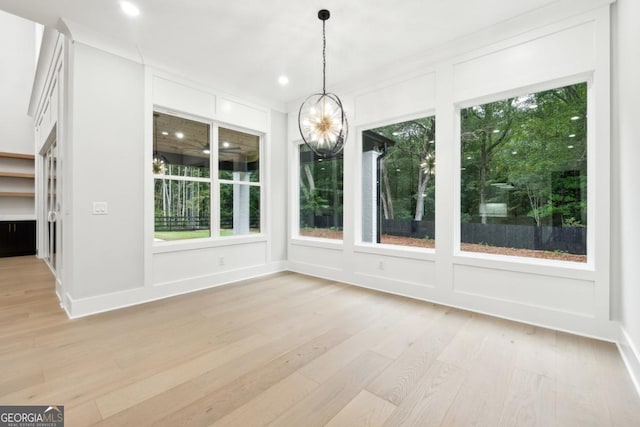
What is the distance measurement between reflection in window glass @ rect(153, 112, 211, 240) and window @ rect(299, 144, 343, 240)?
5.49 feet

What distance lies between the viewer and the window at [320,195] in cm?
467

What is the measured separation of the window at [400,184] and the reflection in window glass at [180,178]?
2.45 metres

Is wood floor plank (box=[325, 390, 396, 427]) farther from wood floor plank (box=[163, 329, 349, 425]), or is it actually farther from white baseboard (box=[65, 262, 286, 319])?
white baseboard (box=[65, 262, 286, 319])

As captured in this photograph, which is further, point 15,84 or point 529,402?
point 15,84

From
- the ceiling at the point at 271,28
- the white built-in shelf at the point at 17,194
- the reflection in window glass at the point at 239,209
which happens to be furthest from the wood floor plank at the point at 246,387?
the white built-in shelf at the point at 17,194

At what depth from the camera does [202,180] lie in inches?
166

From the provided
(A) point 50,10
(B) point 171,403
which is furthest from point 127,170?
(B) point 171,403

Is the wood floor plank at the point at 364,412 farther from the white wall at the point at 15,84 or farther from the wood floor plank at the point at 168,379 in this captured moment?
the white wall at the point at 15,84

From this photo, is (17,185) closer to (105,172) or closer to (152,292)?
(105,172)

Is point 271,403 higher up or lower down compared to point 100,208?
lower down

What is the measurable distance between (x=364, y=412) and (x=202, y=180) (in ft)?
12.1

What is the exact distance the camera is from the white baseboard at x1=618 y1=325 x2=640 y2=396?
6.11 feet

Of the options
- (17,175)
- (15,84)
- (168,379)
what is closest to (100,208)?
(168,379)

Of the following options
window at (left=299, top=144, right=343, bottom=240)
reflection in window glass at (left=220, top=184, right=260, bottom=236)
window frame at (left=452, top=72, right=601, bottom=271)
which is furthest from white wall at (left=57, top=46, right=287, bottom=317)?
window frame at (left=452, top=72, right=601, bottom=271)
